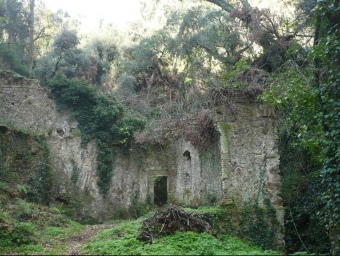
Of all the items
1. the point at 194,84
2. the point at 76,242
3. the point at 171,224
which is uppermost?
the point at 194,84

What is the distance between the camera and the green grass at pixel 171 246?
6371 millimetres

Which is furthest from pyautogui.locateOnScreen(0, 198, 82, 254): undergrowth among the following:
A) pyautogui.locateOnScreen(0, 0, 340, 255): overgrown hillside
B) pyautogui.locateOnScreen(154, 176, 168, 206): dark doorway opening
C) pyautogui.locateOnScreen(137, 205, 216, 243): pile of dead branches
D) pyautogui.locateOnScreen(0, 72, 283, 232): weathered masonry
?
pyautogui.locateOnScreen(154, 176, 168, 206): dark doorway opening

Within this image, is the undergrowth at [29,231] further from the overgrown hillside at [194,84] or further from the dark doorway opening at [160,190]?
the dark doorway opening at [160,190]

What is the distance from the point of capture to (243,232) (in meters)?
8.62

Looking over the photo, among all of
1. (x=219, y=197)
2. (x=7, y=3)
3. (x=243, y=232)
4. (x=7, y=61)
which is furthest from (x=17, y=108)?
(x=243, y=232)

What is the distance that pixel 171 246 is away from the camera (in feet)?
21.8

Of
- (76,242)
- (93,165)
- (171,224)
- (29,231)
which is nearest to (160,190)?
(93,165)

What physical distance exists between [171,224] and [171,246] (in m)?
0.91

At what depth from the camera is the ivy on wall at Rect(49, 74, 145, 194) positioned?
1538 centimetres

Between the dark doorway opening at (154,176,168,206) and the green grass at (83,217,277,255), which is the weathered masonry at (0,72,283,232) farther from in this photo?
the green grass at (83,217,277,255)

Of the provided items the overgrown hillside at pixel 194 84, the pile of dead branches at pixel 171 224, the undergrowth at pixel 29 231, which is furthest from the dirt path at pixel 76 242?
the pile of dead branches at pixel 171 224

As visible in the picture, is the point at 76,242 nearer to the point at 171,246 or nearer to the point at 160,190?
the point at 171,246

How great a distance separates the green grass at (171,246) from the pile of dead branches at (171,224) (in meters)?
0.22

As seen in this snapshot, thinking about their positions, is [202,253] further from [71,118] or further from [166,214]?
[71,118]
